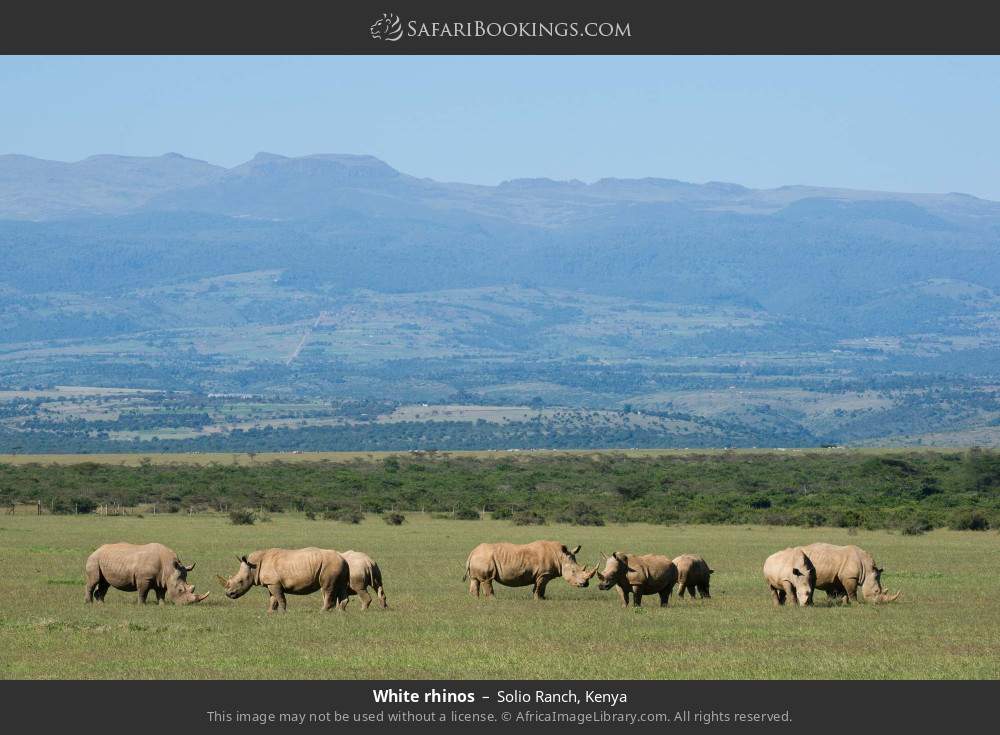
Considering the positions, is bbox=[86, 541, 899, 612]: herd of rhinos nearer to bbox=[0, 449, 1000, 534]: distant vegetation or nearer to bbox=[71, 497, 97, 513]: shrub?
bbox=[0, 449, 1000, 534]: distant vegetation

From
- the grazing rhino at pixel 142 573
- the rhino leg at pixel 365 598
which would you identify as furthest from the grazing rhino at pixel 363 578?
the grazing rhino at pixel 142 573

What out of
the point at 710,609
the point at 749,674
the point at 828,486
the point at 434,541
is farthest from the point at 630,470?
the point at 749,674

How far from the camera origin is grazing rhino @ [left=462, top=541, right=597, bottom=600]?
100ft

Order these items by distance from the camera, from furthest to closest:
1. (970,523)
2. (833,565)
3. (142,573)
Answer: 1. (970,523)
2. (833,565)
3. (142,573)

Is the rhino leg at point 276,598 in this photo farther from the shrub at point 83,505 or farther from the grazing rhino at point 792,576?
the shrub at point 83,505

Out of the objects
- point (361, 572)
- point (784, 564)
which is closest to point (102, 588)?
point (361, 572)

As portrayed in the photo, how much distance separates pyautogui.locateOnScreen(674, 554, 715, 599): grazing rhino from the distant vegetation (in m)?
23.4

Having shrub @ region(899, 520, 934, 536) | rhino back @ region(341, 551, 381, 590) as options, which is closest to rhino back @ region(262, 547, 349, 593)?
rhino back @ region(341, 551, 381, 590)

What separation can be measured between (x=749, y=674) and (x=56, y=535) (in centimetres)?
3117

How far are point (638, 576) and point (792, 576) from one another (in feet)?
9.12

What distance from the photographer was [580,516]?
58.7 metres

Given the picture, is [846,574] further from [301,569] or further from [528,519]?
[528,519]
